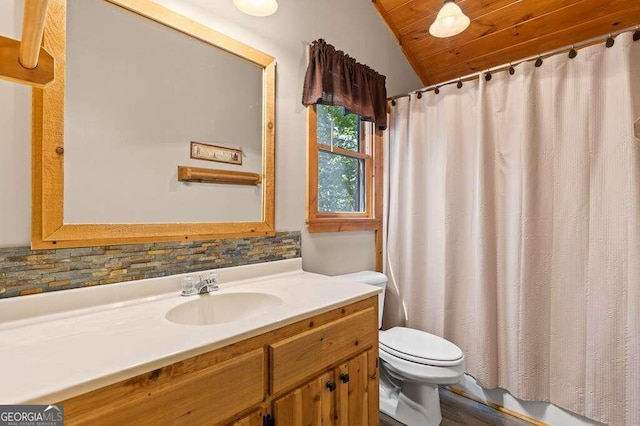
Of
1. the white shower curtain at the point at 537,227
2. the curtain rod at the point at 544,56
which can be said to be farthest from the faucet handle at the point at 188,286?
the curtain rod at the point at 544,56

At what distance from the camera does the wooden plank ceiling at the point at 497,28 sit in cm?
177

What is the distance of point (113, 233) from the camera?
3.58ft

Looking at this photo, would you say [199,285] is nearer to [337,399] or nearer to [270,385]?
[270,385]

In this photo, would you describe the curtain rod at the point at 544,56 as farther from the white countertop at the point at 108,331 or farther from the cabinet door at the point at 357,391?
the cabinet door at the point at 357,391

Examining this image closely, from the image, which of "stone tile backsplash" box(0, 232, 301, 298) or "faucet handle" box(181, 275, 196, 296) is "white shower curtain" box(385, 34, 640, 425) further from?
"faucet handle" box(181, 275, 196, 296)

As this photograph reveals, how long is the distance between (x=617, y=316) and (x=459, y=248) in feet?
2.51

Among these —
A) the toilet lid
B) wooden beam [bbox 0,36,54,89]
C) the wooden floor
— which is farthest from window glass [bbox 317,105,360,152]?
the wooden floor

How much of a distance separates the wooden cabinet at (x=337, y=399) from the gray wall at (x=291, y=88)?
0.68 metres

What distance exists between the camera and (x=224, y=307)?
1.24 meters

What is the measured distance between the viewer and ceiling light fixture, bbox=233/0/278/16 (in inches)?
51.0

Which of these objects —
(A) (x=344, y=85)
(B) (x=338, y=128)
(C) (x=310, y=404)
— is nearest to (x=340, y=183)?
(B) (x=338, y=128)

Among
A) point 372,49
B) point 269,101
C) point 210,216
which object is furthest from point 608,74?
point 210,216

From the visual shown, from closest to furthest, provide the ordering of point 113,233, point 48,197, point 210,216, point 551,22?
point 48,197 < point 113,233 < point 210,216 < point 551,22

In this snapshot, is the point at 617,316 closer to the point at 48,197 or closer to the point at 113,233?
the point at 113,233
